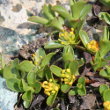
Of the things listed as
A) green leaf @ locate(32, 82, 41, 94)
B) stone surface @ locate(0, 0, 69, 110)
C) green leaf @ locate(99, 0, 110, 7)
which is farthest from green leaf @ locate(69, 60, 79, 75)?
Answer: green leaf @ locate(99, 0, 110, 7)

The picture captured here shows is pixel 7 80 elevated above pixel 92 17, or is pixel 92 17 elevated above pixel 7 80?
pixel 92 17


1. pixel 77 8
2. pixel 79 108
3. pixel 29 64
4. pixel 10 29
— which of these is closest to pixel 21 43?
pixel 10 29

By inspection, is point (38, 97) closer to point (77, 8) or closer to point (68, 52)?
point (68, 52)

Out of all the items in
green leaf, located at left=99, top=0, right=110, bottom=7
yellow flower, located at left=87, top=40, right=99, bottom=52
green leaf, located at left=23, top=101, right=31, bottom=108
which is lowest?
green leaf, located at left=23, top=101, right=31, bottom=108

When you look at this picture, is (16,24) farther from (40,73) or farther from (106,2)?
(106,2)

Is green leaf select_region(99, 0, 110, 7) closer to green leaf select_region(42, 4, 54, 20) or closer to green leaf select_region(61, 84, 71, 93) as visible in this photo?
green leaf select_region(42, 4, 54, 20)

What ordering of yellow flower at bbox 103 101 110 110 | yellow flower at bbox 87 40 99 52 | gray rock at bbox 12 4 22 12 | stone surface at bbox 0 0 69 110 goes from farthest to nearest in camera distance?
1. gray rock at bbox 12 4 22 12
2. stone surface at bbox 0 0 69 110
3. yellow flower at bbox 87 40 99 52
4. yellow flower at bbox 103 101 110 110

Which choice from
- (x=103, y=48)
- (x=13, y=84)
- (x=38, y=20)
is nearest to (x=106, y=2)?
(x=103, y=48)
